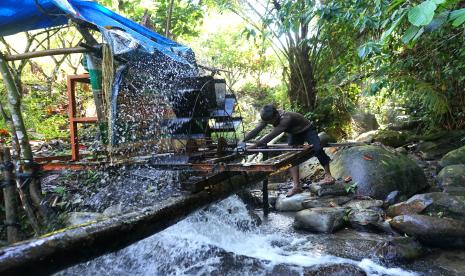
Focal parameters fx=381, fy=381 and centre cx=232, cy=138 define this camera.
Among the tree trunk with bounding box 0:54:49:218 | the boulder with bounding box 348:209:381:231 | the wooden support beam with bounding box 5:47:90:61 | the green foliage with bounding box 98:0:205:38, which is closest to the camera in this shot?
the wooden support beam with bounding box 5:47:90:61

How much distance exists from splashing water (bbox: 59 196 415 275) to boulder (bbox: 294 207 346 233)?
27 centimetres

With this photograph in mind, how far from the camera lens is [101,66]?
4.89 meters

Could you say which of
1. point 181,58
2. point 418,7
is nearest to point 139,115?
point 181,58

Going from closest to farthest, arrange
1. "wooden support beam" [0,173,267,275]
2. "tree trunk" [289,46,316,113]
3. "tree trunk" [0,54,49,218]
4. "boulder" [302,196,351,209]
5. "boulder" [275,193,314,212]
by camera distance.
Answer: "wooden support beam" [0,173,267,275] < "tree trunk" [0,54,49,218] < "boulder" [302,196,351,209] < "boulder" [275,193,314,212] < "tree trunk" [289,46,316,113]

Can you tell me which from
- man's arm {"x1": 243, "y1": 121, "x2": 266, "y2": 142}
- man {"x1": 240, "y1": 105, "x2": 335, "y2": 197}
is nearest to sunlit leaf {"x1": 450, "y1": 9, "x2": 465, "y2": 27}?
man's arm {"x1": 243, "y1": 121, "x2": 266, "y2": 142}

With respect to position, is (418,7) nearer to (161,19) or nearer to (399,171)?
(399,171)

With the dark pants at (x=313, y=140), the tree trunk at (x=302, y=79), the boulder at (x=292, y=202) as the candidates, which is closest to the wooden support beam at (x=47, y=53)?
the dark pants at (x=313, y=140)

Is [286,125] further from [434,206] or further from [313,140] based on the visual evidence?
[434,206]

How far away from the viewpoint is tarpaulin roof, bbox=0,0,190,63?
4.54m

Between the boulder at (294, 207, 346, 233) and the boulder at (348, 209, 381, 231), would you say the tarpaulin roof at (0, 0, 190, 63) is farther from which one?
the boulder at (348, 209, 381, 231)

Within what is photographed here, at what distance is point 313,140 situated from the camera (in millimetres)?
6715

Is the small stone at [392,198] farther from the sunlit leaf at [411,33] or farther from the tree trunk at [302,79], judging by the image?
the tree trunk at [302,79]

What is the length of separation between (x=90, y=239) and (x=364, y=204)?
15.1 feet

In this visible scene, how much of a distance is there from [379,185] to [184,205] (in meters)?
4.35
